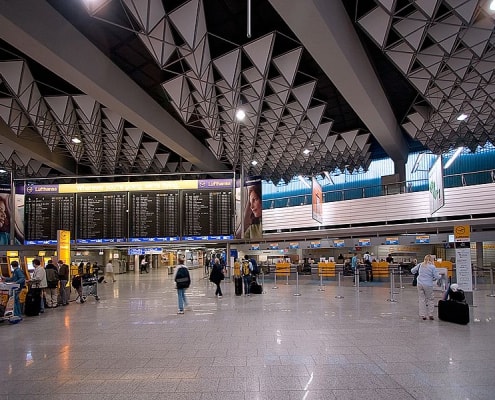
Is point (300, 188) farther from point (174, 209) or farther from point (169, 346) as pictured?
point (169, 346)

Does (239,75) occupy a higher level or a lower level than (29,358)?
higher

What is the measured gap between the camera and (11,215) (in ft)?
72.8

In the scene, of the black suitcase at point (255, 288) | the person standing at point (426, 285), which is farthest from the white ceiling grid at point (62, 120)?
the person standing at point (426, 285)

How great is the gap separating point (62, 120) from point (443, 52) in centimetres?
1583

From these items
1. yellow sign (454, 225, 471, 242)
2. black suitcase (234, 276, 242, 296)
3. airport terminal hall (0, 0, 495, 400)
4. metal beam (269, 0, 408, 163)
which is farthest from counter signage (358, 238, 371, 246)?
yellow sign (454, 225, 471, 242)

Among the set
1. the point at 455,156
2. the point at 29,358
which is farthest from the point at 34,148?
the point at 455,156

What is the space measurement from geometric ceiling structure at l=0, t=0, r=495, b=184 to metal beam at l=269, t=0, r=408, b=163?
0.06m

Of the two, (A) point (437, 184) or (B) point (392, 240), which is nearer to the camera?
(A) point (437, 184)

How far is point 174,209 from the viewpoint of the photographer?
22219 mm

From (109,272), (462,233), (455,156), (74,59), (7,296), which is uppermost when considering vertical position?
(74,59)

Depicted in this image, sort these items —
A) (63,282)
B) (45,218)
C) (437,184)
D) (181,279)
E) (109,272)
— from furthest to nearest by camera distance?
(109,272) → (45,218) → (437,184) → (63,282) → (181,279)

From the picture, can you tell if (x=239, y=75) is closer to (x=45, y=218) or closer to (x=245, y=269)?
(x=245, y=269)

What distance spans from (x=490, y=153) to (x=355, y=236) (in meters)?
14.2

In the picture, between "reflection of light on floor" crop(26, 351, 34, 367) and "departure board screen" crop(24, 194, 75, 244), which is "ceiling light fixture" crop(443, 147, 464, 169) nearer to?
"departure board screen" crop(24, 194, 75, 244)
